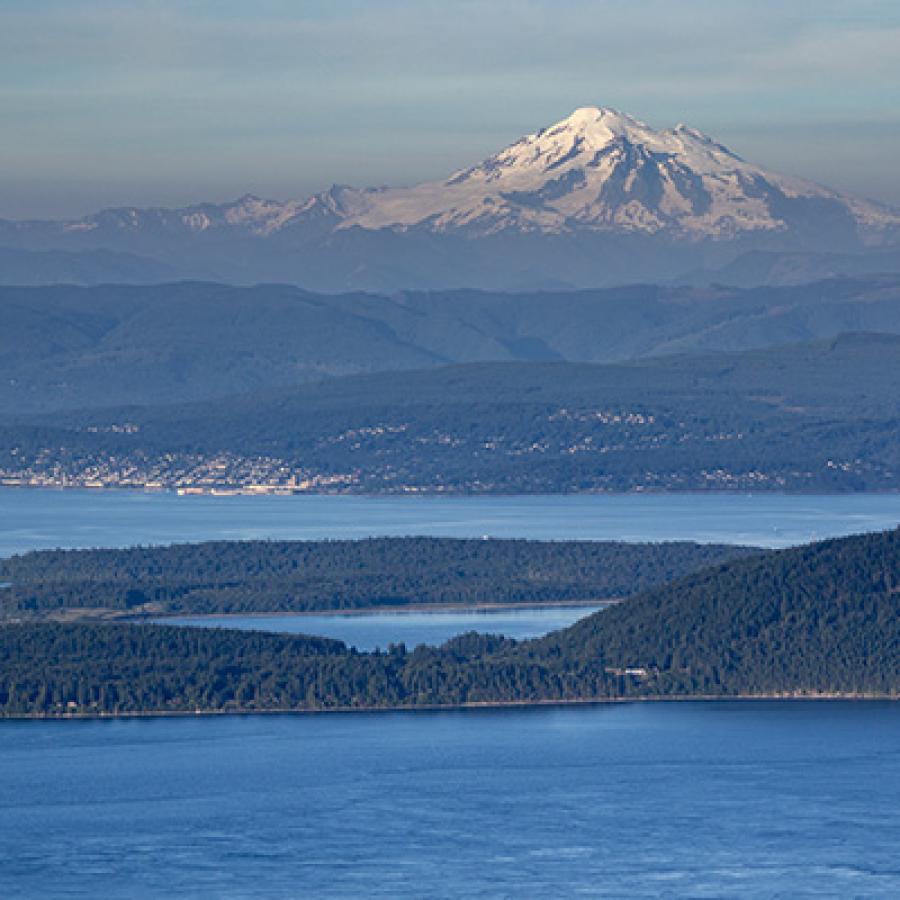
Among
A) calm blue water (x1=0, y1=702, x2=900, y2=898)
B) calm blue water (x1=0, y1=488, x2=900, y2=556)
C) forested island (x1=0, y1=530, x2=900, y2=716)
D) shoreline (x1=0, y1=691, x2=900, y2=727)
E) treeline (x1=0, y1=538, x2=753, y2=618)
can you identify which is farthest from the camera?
calm blue water (x1=0, y1=488, x2=900, y2=556)

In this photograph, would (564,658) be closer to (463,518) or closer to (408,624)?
(408,624)

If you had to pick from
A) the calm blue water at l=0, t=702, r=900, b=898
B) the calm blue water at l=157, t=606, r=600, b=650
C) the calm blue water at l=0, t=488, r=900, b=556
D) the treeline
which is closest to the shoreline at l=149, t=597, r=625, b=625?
the calm blue water at l=157, t=606, r=600, b=650

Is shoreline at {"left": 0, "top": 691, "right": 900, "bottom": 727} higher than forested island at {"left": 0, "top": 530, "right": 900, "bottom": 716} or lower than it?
lower

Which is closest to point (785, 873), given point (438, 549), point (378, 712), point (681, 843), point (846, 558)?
point (681, 843)

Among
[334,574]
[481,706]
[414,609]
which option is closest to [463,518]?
[334,574]

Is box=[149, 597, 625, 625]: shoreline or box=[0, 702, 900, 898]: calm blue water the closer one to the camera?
box=[0, 702, 900, 898]: calm blue water

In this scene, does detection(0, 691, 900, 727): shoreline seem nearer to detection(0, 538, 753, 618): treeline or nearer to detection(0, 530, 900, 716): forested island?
detection(0, 530, 900, 716): forested island

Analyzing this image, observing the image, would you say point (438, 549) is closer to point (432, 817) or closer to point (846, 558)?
point (846, 558)
